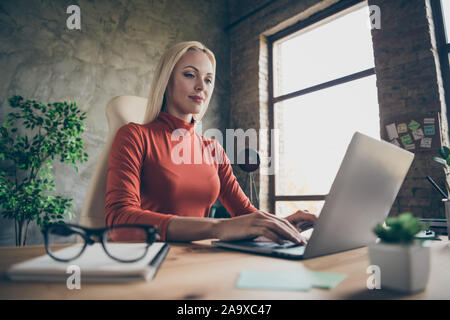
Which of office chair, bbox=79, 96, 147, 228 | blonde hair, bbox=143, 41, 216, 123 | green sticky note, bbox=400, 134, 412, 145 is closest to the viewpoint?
office chair, bbox=79, 96, 147, 228

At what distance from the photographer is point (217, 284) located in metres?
0.42

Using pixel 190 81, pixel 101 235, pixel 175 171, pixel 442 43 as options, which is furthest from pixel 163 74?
pixel 442 43

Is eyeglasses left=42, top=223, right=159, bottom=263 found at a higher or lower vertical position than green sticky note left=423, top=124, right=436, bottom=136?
lower

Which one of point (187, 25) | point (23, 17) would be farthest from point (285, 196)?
point (23, 17)

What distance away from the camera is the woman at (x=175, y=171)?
2.66 feet

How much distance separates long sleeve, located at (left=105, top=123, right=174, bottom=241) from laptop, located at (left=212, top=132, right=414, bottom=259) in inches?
9.9

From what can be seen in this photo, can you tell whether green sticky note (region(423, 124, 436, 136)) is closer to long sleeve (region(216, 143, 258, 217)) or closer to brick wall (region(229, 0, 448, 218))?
brick wall (region(229, 0, 448, 218))

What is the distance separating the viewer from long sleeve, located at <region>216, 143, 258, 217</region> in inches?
58.8

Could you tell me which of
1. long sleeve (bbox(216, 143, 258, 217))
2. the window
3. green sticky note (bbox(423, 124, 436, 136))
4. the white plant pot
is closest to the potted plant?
the white plant pot

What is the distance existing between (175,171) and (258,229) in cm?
63

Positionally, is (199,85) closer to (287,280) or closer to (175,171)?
(175,171)

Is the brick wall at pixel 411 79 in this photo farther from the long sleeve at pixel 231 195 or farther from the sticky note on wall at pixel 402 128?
the long sleeve at pixel 231 195

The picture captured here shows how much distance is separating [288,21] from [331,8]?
56cm
